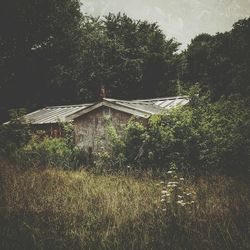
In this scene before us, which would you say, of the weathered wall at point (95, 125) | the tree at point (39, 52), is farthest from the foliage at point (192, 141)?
the tree at point (39, 52)

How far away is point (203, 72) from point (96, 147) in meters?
27.5

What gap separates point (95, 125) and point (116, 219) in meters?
9.99

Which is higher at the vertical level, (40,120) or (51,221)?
(40,120)

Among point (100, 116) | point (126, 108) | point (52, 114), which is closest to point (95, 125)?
point (100, 116)

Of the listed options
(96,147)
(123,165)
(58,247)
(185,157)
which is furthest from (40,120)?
(58,247)

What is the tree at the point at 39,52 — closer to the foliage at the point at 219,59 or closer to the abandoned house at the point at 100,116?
the foliage at the point at 219,59

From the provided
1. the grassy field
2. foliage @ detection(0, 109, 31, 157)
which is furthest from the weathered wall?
the grassy field

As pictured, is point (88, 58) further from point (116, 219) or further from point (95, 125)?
point (116, 219)

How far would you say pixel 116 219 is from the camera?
5.80 m

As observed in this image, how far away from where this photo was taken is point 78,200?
23.4ft

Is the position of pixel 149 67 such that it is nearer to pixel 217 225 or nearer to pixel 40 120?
pixel 40 120

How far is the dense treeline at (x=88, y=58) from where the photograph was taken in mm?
28094

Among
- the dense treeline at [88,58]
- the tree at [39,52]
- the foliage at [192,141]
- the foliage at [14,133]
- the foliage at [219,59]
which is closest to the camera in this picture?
the foliage at [192,141]

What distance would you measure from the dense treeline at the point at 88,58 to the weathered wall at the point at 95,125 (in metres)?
13.8
